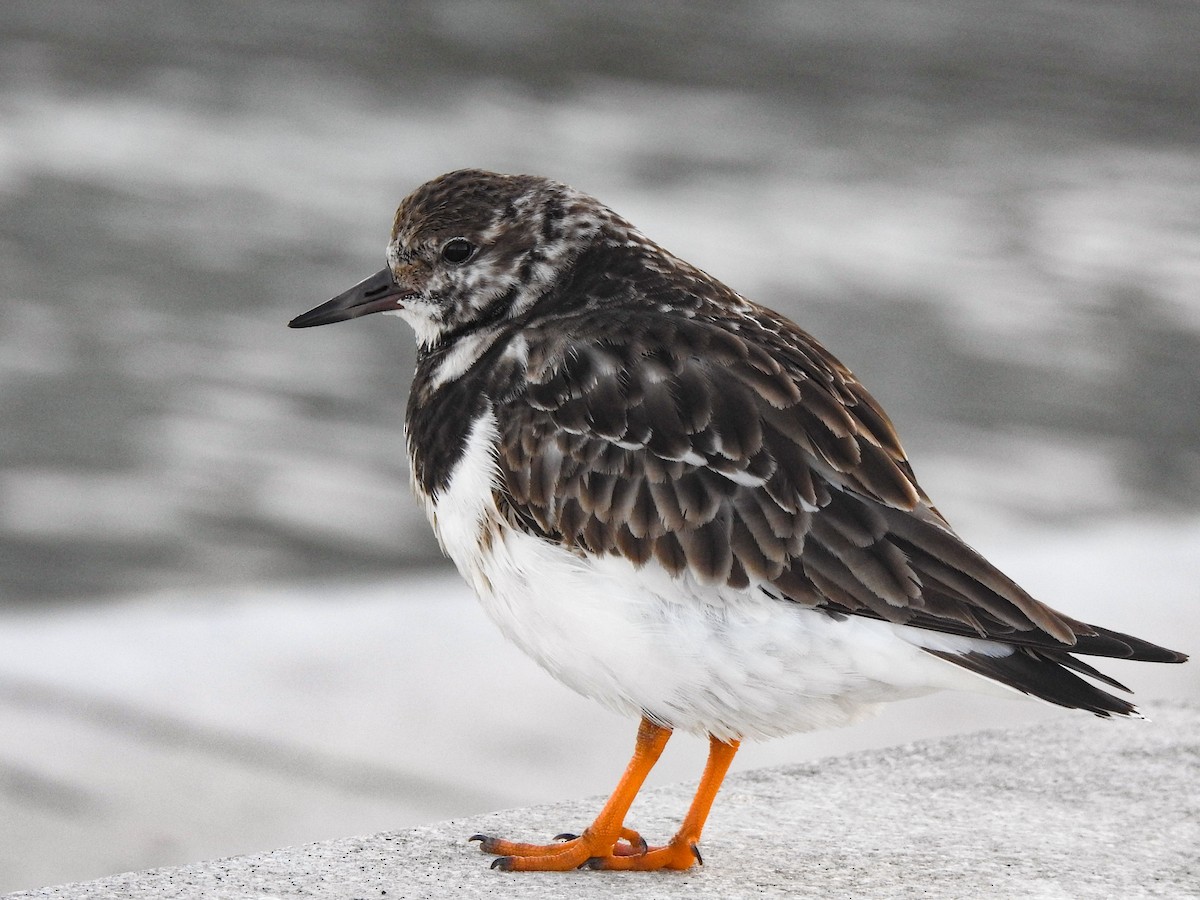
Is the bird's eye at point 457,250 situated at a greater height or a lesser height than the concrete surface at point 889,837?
greater

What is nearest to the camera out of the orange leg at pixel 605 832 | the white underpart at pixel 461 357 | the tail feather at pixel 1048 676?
the tail feather at pixel 1048 676

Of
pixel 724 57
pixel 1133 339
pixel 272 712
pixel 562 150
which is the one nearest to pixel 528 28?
pixel 724 57

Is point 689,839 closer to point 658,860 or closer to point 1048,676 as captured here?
point 658,860

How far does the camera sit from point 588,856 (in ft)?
13.4

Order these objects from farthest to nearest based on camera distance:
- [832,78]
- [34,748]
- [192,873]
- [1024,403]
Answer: [832,78] < [1024,403] < [34,748] < [192,873]

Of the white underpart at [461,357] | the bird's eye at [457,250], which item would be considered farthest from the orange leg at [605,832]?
the bird's eye at [457,250]

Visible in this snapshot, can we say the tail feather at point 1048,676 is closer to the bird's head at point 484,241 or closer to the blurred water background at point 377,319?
the bird's head at point 484,241

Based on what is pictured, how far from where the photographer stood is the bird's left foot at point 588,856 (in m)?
4.05

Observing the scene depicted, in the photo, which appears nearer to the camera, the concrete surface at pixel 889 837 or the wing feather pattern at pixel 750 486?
the wing feather pattern at pixel 750 486

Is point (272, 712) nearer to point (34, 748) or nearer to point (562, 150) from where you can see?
point (34, 748)

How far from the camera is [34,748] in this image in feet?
23.3

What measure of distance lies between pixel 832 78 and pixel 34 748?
616 inches

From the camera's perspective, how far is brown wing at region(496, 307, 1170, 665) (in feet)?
11.9

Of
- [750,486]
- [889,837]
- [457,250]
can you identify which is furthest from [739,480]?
[889,837]
